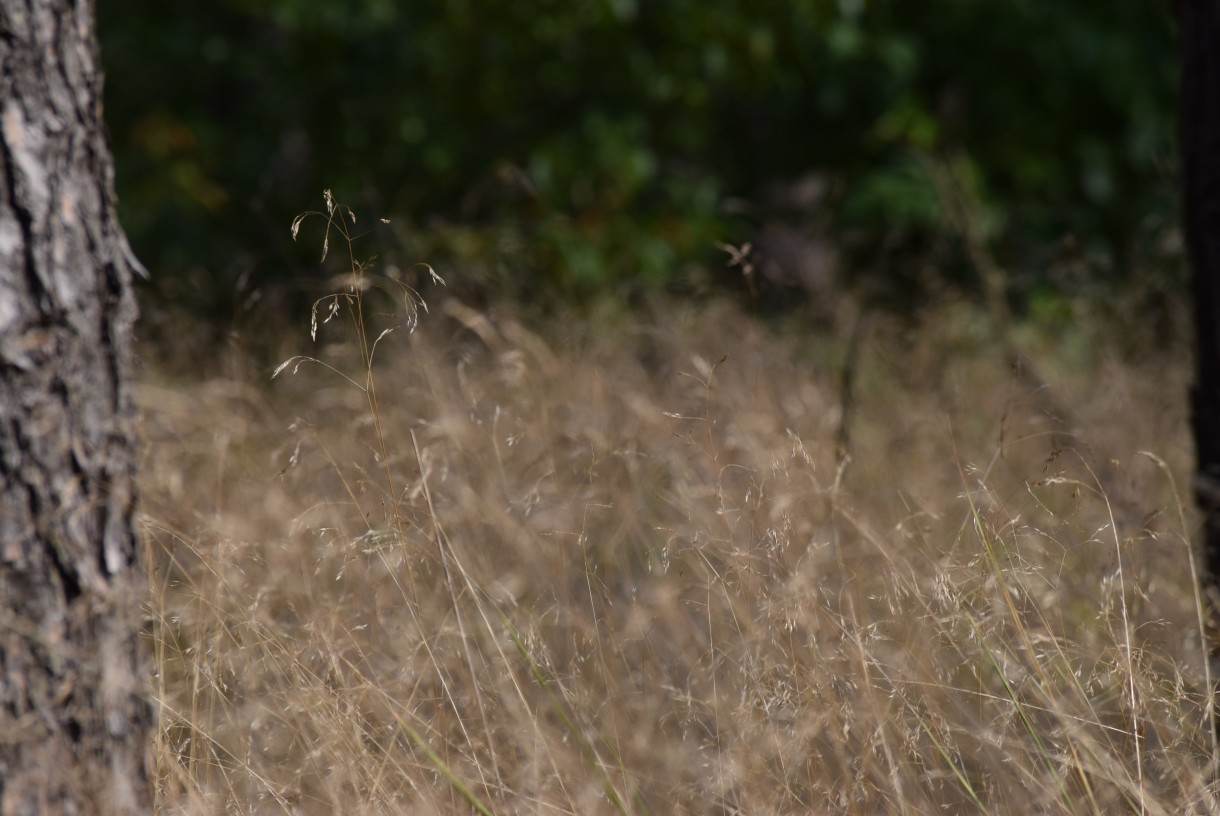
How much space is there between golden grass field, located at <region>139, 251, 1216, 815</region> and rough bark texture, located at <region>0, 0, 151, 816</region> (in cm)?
12

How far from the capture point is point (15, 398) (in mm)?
1416

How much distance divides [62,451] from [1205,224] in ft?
6.37

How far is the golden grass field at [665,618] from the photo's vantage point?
1.61m

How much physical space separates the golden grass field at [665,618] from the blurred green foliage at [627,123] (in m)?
2.17

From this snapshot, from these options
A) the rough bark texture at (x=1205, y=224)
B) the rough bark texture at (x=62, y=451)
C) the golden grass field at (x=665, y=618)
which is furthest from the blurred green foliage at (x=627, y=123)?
the rough bark texture at (x=62, y=451)

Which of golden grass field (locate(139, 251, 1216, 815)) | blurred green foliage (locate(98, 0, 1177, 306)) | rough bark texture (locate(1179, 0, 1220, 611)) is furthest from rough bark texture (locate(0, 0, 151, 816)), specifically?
blurred green foliage (locate(98, 0, 1177, 306))

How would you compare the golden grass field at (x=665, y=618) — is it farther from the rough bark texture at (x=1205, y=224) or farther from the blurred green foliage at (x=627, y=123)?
the blurred green foliage at (x=627, y=123)

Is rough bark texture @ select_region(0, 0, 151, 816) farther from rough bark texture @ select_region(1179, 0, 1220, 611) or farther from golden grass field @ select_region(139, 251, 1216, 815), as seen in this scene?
rough bark texture @ select_region(1179, 0, 1220, 611)

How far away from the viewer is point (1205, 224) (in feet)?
7.11

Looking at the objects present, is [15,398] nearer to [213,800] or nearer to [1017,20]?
[213,800]

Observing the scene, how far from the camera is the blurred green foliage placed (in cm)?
527

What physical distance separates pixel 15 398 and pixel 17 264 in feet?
0.53

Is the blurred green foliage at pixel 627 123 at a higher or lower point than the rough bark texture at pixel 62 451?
lower

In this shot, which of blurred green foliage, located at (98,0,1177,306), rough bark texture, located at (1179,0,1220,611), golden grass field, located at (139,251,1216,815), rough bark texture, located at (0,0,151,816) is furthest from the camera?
blurred green foliage, located at (98,0,1177,306)
